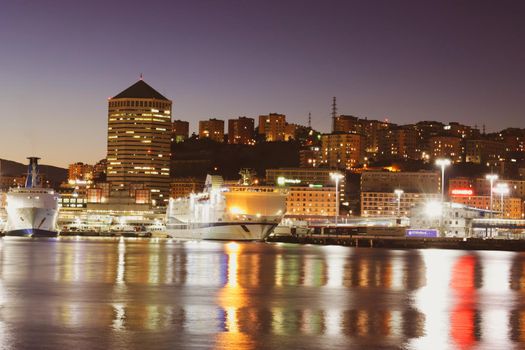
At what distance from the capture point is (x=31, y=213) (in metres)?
140

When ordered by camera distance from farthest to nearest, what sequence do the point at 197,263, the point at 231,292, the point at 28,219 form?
the point at 28,219 → the point at 197,263 → the point at 231,292

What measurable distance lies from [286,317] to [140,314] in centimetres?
452

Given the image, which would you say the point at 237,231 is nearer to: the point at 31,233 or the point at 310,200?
the point at 31,233

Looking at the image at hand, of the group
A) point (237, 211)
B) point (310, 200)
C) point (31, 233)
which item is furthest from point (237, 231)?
point (310, 200)

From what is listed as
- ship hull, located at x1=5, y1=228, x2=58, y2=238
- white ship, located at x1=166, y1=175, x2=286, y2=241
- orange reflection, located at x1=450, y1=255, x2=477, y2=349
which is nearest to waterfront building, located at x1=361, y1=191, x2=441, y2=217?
ship hull, located at x1=5, y1=228, x2=58, y2=238

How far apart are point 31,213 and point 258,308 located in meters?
118

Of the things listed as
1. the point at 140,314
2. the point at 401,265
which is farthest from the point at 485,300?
the point at 401,265

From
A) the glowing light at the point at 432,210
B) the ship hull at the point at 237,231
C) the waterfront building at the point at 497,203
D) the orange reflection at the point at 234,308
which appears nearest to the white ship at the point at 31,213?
the ship hull at the point at 237,231

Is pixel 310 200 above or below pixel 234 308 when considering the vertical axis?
above

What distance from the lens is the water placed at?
70.8 ft

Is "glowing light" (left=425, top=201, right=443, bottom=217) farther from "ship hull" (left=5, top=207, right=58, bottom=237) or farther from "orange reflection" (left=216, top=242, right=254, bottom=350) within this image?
"orange reflection" (left=216, top=242, right=254, bottom=350)

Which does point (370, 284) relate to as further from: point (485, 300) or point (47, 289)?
point (47, 289)

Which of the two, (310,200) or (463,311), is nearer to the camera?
(463,311)

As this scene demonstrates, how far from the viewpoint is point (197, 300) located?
1209 inches
